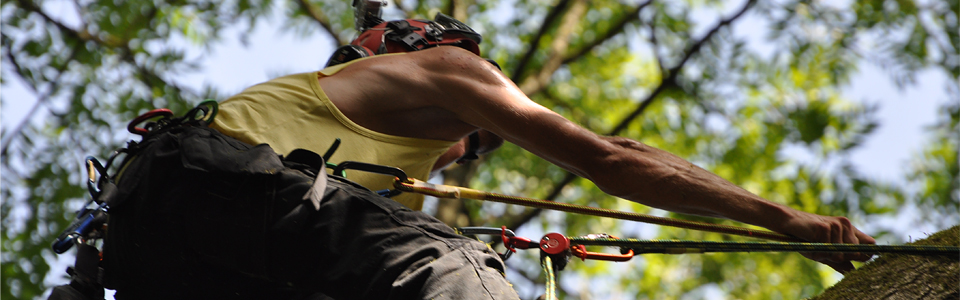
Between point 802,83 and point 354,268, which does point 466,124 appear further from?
point 802,83

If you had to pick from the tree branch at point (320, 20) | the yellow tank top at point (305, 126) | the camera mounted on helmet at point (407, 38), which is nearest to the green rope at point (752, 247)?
the yellow tank top at point (305, 126)

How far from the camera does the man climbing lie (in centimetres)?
161

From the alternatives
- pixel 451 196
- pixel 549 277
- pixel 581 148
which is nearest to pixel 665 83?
pixel 581 148

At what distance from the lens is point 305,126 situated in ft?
6.73

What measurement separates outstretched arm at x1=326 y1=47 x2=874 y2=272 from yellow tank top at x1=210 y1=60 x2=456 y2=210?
0.14m

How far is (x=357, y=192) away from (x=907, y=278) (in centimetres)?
116

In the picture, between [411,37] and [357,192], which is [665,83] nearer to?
[411,37]

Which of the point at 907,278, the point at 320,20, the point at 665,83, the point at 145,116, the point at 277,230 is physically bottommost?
the point at 277,230

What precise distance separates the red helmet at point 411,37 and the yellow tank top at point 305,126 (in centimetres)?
39

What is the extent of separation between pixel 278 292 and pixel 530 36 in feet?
17.6

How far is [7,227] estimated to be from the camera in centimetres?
530

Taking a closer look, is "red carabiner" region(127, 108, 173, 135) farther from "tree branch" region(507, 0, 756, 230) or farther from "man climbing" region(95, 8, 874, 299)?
"tree branch" region(507, 0, 756, 230)

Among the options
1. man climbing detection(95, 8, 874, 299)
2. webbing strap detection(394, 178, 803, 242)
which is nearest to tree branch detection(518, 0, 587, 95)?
man climbing detection(95, 8, 874, 299)

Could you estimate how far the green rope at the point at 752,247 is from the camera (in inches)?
62.7
